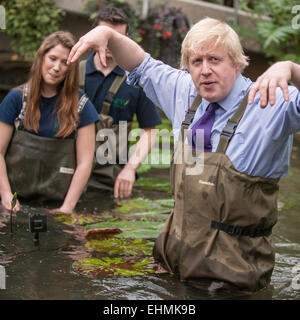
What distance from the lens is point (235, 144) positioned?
124 inches

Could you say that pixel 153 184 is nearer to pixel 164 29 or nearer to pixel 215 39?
pixel 215 39

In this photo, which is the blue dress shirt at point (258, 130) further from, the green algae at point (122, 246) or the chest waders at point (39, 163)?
the chest waders at point (39, 163)

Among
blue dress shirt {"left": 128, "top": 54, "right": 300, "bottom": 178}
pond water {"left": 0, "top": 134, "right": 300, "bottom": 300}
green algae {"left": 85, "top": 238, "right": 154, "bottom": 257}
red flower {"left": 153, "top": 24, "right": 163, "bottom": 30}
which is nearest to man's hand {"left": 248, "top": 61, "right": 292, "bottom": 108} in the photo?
blue dress shirt {"left": 128, "top": 54, "right": 300, "bottom": 178}

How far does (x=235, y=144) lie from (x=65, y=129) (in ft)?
6.32

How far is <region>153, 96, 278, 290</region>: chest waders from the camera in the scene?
314cm

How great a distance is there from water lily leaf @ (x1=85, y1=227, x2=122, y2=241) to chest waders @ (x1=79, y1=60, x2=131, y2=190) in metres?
1.30

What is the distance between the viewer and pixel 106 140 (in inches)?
214

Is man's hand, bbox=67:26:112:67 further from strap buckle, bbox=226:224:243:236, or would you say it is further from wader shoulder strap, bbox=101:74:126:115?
wader shoulder strap, bbox=101:74:126:115

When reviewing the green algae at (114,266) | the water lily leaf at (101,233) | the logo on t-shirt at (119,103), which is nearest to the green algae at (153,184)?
the logo on t-shirt at (119,103)

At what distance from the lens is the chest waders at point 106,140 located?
5355 mm

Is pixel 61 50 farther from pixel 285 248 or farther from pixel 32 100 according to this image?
pixel 285 248

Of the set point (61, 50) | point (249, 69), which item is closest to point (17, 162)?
point (61, 50)

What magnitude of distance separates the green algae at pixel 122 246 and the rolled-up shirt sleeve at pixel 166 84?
998mm

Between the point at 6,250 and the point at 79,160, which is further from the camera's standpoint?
the point at 79,160
